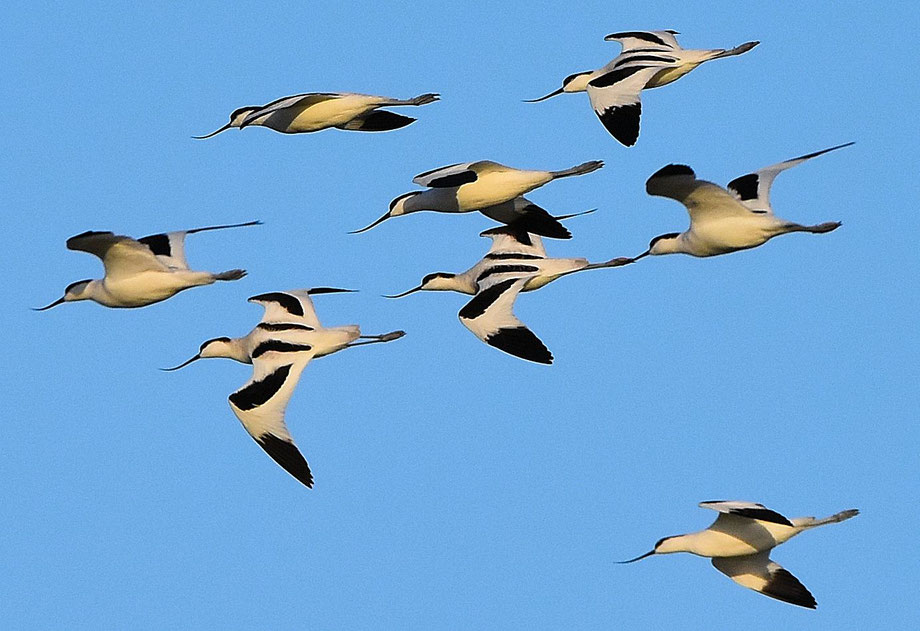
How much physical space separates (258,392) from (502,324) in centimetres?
253

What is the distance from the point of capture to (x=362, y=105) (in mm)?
18125

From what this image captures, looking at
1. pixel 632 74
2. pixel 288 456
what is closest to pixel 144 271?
pixel 288 456

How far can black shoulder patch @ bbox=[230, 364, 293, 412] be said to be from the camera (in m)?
16.2

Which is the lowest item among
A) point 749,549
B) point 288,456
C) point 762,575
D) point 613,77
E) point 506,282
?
point 762,575

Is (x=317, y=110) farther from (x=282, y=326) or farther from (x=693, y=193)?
(x=693, y=193)

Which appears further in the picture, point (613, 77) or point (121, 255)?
point (613, 77)

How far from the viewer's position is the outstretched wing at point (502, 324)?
689 inches

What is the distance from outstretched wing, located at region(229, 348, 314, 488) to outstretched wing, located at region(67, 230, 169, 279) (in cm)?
140

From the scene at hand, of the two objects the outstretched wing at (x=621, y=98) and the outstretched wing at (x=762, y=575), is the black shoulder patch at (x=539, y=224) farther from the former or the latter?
the outstretched wing at (x=762, y=575)

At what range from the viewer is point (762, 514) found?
1552 centimetres

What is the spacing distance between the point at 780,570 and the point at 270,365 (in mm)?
4642

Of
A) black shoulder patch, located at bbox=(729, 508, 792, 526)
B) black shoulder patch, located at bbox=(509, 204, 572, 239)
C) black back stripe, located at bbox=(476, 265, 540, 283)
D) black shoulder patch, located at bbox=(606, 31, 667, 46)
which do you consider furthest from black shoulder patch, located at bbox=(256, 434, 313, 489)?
black shoulder patch, located at bbox=(606, 31, 667, 46)

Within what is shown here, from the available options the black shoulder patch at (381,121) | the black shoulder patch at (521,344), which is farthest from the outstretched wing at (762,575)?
the black shoulder patch at (381,121)

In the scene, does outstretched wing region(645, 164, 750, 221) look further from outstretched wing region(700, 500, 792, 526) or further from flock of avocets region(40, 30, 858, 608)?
outstretched wing region(700, 500, 792, 526)
